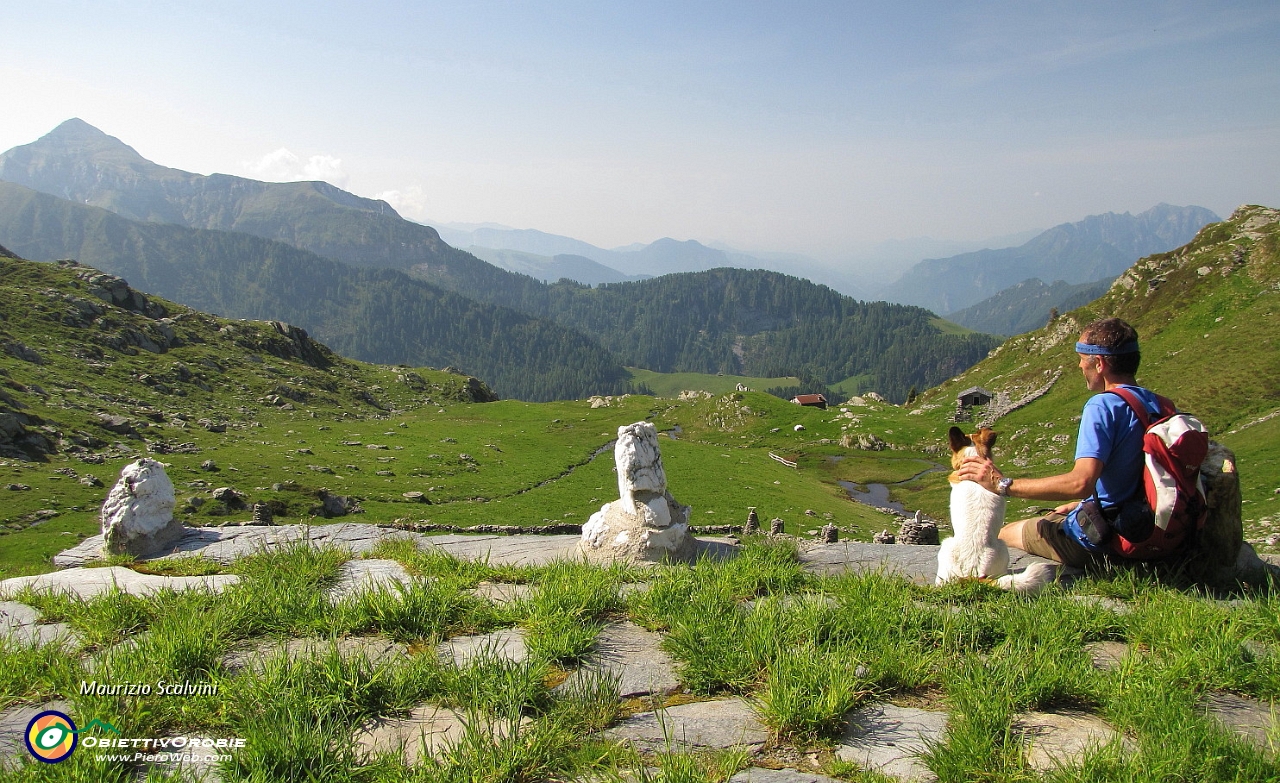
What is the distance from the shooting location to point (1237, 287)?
69250mm

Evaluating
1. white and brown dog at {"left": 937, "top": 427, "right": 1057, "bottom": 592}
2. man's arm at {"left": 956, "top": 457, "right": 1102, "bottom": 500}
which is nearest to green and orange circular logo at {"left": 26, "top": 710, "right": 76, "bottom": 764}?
white and brown dog at {"left": 937, "top": 427, "right": 1057, "bottom": 592}

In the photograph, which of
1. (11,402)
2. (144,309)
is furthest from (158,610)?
(144,309)

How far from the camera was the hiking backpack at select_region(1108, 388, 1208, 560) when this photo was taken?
650 centimetres

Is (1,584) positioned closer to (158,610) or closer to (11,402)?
(158,610)

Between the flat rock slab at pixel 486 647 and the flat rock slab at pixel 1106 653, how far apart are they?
472 cm

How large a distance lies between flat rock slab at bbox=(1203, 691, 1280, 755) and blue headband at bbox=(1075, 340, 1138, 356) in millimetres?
3828

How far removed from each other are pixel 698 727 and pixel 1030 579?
14.6ft

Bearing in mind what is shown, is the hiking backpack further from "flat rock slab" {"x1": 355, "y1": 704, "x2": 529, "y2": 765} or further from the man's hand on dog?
"flat rock slab" {"x1": 355, "y1": 704, "x2": 529, "y2": 765}

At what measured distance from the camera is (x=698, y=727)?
433cm

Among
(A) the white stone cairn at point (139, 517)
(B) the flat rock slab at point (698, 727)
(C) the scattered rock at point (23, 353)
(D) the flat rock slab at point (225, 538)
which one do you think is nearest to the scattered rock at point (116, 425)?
(C) the scattered rock at point (23, 353)

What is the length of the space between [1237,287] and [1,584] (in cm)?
9846

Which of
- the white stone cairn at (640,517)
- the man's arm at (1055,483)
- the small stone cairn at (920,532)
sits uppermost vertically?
the man's arm at (1055,483)

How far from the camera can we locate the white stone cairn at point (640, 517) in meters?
13.8

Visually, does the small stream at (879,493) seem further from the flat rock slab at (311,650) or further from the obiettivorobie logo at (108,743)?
the obiettivorobie logo at (108,743)
